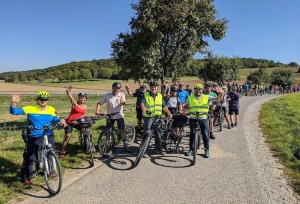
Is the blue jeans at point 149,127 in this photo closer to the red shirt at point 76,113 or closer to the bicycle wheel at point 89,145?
the bicycle wheel at point 89,145

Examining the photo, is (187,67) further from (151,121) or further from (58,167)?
(58,167)

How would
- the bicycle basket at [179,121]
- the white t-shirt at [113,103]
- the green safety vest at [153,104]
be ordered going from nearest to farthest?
the green safety vest at [153,104]
the white t-shirt at [113,103]
the bicycle basket at [179,121]

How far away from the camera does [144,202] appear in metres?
4.57

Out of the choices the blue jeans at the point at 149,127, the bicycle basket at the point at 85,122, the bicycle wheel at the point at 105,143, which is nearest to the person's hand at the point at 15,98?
the bicycle basket at the point at 85,122

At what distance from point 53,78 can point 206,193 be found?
119m

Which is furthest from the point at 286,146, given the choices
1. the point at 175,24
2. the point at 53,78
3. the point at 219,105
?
the point at 53,78

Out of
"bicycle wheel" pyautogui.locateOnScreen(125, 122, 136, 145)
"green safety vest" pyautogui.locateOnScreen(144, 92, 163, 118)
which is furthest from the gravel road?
"bicycle wheel" pyautogui.locateOnScreen(125, 122, 136, 145)

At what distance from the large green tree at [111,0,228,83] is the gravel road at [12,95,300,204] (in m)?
9.29

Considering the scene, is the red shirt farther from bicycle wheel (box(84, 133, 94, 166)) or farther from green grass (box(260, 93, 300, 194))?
green grass (box(260, 93, 300, 194))

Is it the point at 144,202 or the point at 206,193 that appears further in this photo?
the point at 206,193

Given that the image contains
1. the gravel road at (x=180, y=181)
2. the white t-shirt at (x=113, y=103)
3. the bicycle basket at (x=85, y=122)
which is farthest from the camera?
the white t-shirt at (x=113, y=103)

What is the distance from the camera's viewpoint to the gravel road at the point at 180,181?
4.73 meters

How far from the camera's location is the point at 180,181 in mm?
5484

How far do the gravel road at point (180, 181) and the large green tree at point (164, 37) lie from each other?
929cm
